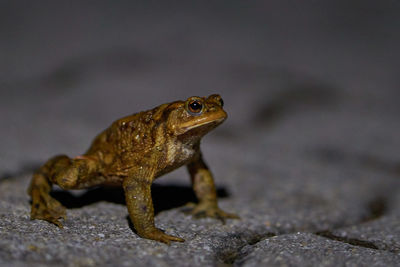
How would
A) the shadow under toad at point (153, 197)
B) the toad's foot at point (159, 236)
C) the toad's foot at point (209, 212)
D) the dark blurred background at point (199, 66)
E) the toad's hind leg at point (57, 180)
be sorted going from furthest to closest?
the dark blurred background at point (199, 66), the shadow under toad at point (153, 197), the toad's foot at point (209, 212), the toad's hind leg at point (57, 180), the toad's foot at point (159, 236)

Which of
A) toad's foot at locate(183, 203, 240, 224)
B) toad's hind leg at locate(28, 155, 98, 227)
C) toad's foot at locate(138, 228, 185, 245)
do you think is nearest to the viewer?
toad's foot at locate(138, 228, 185, 245)

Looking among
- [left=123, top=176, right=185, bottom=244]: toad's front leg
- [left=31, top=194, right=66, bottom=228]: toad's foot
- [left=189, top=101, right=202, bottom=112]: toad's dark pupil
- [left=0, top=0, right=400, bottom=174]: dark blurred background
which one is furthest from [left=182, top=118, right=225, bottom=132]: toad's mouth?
[left=0, top=0, right=400, bottom=174]: dark blurred background

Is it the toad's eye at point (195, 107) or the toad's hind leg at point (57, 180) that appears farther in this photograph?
the toad's hind leg at point (57, 180)

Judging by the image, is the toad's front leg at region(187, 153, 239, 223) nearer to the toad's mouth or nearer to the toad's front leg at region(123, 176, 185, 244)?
the toad's mouth

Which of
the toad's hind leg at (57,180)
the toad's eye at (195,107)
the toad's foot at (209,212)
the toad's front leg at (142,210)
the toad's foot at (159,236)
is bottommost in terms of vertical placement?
the toad's foot at (209,212)

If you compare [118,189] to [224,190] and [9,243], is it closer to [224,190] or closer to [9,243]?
[224,190]

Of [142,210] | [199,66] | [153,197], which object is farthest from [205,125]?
[199,66]

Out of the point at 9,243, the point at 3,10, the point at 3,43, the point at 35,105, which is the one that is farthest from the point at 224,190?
the point at 3,10

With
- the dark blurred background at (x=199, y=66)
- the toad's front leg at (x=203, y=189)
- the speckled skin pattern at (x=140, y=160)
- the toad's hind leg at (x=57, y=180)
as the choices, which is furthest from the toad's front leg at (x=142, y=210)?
the dark blurred background at (x=199, y=66)

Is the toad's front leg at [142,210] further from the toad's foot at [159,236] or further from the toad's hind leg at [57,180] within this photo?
the toad's hind leg at [57,180]
